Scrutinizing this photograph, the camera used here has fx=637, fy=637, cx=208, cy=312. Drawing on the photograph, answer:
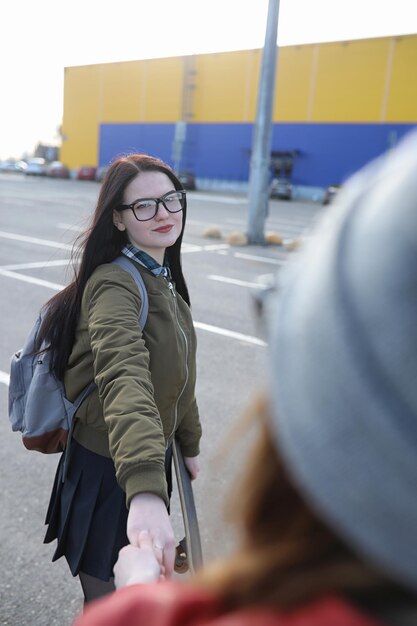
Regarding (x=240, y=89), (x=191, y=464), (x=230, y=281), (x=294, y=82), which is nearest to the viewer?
(x=191, y=464)

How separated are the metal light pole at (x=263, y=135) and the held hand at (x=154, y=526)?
12582 millimetres

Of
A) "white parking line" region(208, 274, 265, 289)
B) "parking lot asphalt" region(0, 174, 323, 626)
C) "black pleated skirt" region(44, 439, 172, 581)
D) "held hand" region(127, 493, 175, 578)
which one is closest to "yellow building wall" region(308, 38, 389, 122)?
"parking lot asphalt" region(0, 174, 323, 626)

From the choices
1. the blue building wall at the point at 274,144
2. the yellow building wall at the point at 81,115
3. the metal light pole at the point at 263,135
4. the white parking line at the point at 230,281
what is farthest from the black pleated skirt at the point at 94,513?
the yellow building wall at the point at 81,115

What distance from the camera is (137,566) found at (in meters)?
1.21

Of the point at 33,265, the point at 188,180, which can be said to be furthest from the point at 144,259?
the point at 188,180

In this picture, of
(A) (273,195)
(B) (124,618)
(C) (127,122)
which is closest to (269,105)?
(B) (124,618)

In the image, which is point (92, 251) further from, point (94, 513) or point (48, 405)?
point (94, 513)

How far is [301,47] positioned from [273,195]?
949 centimetres

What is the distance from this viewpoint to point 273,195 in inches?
1414

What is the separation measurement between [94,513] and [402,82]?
36772 mm

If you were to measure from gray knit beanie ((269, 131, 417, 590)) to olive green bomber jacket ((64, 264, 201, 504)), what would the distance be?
885mm

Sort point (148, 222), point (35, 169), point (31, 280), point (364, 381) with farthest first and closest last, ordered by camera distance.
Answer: point (35, 169), point (31, 280), point (148, 222), point (364, 381)

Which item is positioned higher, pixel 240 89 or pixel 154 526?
pixel 240 89

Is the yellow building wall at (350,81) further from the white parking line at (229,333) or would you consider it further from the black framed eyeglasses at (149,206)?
the black framed eyeglasses at (149,206)
